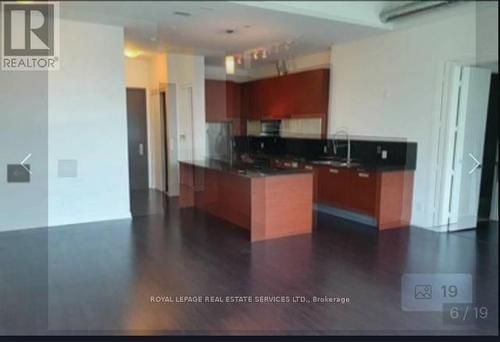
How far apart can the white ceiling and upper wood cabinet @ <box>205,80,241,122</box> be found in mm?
564

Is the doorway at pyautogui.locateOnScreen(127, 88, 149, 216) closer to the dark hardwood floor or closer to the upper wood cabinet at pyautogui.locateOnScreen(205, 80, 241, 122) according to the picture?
Result: the dark hardwood floor

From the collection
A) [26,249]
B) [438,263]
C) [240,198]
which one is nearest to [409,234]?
[438,263]

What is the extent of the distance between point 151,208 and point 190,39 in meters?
2.15

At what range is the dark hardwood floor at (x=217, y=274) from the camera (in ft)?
7.73

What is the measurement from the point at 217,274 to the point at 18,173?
Result: 2.38m

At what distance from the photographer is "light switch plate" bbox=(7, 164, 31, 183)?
3.56 m

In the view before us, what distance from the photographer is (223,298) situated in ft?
8.86

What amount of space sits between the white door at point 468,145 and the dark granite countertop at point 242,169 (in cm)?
178

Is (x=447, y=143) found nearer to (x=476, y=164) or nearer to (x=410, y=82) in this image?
(x=476, y=164)

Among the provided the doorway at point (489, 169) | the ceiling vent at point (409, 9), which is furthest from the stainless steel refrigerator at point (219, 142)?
the doorway at point (489, 169)

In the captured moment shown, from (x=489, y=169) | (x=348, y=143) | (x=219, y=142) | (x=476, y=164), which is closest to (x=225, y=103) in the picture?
(x=219, y=142)

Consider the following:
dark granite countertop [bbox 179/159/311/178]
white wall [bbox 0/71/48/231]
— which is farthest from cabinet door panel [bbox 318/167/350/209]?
white wall [bbox 0/71/48/231]

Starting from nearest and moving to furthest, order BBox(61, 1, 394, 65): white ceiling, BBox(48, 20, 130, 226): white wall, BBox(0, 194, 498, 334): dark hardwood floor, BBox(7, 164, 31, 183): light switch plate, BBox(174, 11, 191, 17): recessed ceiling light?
BBox(61, 1, 394, 65): white ceiling, BBox(174, 11, 191, 17): recessed ceiling light, BBox(0, 194, 498, 334): dark hardwood floor, BBox(7, 164, 31, 183): light switch plate, BBox(48, 20, 130, 226): white wall

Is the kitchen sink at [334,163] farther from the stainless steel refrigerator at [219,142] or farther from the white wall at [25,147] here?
the white wall at [25,147]
